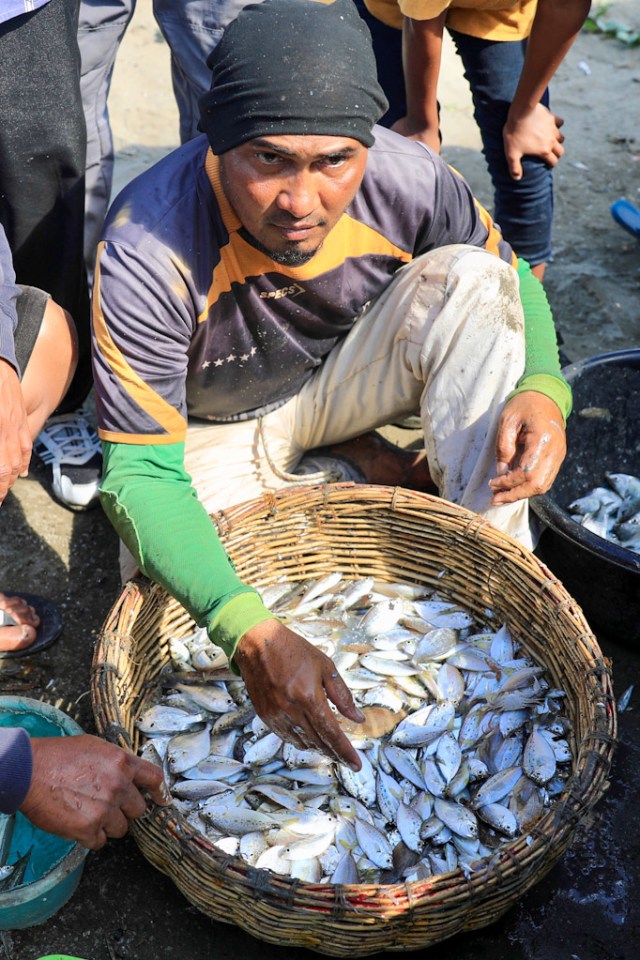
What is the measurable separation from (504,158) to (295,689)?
2237 mm

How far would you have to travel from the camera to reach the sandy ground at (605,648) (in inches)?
83.6

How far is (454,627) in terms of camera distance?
2.59 m

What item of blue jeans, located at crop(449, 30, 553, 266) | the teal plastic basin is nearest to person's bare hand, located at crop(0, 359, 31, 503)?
the teal plastic basin

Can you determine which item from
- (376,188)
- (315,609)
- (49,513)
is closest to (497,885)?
(315,609)

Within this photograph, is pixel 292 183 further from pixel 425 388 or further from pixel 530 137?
pixel 530 137

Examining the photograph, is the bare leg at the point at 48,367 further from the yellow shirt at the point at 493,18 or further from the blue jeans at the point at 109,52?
the yellow shirt at the point at 493,18

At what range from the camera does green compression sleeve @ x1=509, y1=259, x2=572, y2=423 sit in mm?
2498

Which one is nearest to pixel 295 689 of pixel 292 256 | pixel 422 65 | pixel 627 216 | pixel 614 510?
pixel 292 256

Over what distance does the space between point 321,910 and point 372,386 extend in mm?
1533

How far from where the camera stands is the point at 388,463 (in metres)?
3.15

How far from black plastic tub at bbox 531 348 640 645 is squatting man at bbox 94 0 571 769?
0.14 meters

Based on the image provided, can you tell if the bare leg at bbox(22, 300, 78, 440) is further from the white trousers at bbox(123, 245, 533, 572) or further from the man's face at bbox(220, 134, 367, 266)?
the man's face at bbox(220, 134, 367, 266)

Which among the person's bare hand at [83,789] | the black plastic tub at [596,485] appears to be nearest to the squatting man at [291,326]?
the black plastic tub at [596,485]

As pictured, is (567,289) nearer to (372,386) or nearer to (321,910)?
(372,386)
